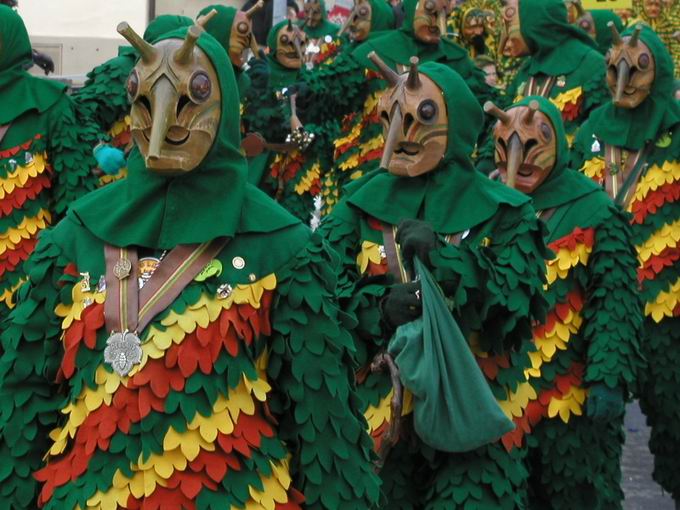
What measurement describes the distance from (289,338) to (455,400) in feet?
4.86

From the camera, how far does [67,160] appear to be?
7.86 metres

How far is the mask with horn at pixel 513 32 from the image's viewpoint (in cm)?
1018

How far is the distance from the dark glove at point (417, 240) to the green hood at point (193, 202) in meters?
1.25

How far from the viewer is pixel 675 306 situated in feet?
28.3

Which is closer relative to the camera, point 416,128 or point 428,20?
point 416,128

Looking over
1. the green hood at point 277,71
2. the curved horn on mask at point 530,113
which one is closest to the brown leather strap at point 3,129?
the curved horn on mask at point 530,113

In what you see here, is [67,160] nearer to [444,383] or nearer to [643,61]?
[444,383]

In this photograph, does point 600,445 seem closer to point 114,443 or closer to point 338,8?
point 114,443

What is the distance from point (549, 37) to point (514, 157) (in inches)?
117

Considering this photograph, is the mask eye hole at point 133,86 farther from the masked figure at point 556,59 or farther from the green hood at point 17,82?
the masked figure at point 556,59

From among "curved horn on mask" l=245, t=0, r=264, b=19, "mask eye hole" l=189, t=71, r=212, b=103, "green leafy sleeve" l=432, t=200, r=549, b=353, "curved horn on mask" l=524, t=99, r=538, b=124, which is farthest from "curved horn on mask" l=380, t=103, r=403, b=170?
"curved horn on mask" l=245, t=0, r=264, b=19

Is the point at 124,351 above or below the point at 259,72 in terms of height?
above


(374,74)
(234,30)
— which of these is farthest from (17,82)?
(374,74)

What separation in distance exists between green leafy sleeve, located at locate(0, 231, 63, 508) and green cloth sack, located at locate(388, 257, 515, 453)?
1583 mm
